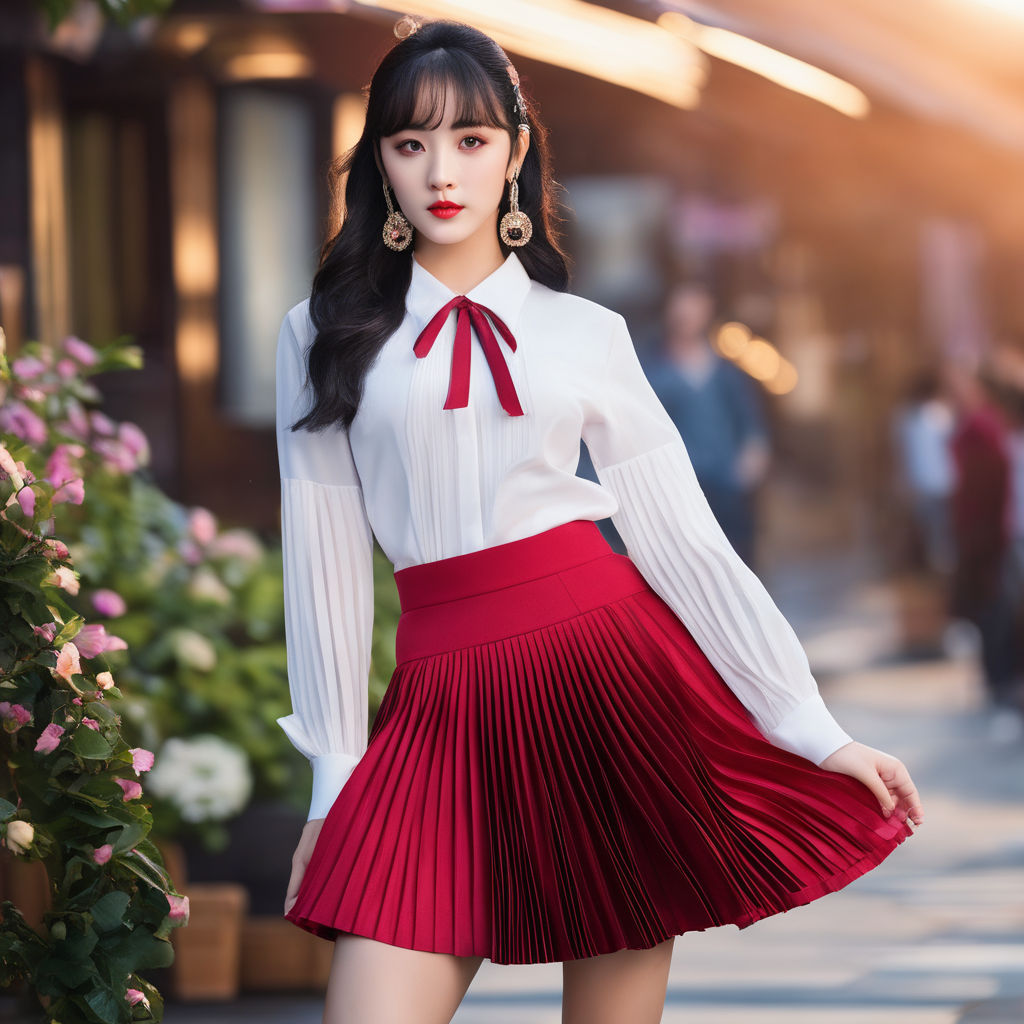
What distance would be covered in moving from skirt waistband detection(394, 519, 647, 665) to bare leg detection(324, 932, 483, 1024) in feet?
1.28

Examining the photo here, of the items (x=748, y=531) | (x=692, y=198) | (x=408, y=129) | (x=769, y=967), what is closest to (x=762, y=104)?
(x=692, y=198)

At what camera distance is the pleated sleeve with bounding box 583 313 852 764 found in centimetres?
221

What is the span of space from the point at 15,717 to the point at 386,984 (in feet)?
1.83

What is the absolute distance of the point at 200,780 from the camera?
3.84 metres

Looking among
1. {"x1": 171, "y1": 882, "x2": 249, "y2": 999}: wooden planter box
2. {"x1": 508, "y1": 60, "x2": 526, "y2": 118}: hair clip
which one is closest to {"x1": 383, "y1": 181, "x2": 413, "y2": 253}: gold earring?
{"x1": 508, "y1": 60, "x2": 526, "y2": 118}: hair clip

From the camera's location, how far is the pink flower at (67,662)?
197cm

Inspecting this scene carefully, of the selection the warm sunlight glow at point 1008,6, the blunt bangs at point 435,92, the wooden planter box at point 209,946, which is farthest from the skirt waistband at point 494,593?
the warm sunlight glow at point 1008,6

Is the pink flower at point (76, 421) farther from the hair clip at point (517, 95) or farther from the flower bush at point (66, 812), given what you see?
the hair clip at point (517, 95)

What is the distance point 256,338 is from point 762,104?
4568mm

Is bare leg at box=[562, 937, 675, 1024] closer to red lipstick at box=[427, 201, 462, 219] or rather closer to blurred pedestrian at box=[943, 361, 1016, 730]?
red lipstick at box=[427, 201, 462, 219]

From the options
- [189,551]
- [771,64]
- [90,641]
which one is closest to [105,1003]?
[90,641]

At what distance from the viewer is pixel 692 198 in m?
12.3

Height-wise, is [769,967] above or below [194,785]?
below

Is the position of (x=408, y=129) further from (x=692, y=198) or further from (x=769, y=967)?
(x=692, y=198)
